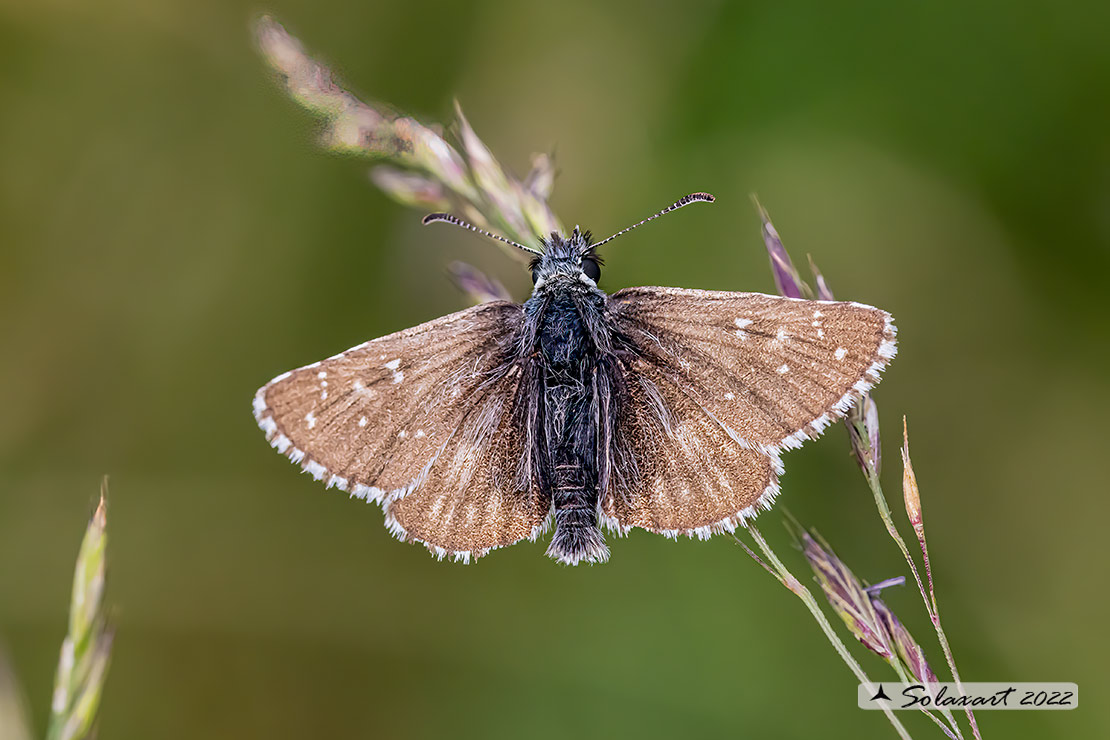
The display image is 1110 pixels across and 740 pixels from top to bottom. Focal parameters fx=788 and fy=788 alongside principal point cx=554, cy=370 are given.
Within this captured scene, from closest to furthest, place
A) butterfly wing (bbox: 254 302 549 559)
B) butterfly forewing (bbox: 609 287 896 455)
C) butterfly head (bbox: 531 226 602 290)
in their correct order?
butterfly forewing (bbox: 609 287 896 455), butterfly wing (bbox: 254 302 549 559), butterfly head (bbox: 531 226 602 290)

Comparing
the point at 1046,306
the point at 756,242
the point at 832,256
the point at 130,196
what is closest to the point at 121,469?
the point at 130,196

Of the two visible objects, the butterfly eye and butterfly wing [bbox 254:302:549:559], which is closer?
butterfly wing [bbox 254:302:549:559]

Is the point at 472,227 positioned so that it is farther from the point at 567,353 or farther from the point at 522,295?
the point at 522,295

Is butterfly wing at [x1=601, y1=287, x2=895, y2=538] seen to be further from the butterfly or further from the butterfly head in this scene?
the butterfly head

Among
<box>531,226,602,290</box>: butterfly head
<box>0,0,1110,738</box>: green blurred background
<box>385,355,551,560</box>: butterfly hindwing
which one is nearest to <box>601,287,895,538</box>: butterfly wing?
<box>531,226,602,290</box>: butterfly head

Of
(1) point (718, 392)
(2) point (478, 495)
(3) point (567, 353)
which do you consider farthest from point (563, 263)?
(2) point (478, 495)

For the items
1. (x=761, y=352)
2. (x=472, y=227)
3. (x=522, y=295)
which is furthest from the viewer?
(x=522, y=295)

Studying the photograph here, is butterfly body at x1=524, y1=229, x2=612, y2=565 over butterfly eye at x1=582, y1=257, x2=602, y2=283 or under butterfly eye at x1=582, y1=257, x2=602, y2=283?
under
